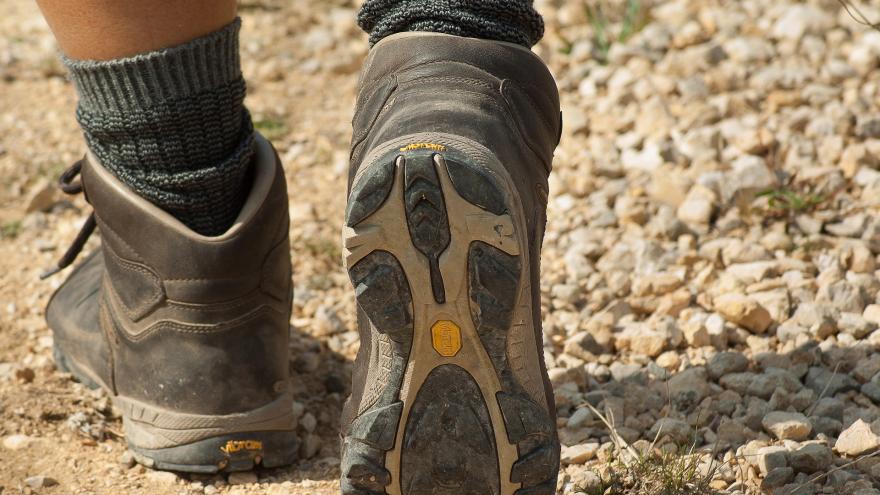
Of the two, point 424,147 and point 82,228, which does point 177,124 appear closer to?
point 82,228

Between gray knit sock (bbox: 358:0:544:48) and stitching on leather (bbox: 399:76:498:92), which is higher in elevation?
gray knit sock (bbox: 358:0:544:48)

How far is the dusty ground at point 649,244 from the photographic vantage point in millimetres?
2064

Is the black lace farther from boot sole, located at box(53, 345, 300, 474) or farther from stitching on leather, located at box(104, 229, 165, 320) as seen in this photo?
boot sole, located at box(53, 345, 300, 474)

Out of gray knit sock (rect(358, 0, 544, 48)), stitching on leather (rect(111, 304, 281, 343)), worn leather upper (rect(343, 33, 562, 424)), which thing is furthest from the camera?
stitching on leather (rect(111, 304, 281, 343))

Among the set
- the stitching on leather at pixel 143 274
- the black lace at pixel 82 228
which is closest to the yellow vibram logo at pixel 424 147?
Result: the stitching on leather at pixel 143 274

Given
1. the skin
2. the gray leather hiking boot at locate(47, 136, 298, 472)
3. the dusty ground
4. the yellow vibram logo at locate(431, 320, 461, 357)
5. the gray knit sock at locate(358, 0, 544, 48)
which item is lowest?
the dusty ground

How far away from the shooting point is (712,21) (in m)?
3.76

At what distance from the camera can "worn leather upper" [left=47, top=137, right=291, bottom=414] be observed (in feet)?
6.62

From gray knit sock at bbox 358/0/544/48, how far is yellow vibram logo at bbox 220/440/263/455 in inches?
31.3

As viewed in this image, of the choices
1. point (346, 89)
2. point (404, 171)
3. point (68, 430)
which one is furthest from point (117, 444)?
point (346, 89)

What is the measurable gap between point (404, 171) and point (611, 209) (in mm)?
1564

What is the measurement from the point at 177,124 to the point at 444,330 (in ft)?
2.42

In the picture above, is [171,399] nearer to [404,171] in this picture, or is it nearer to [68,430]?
[68,430]

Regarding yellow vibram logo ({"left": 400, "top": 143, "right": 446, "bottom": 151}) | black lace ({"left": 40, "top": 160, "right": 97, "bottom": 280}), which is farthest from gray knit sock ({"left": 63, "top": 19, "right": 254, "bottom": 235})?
yellow vibram logo ({"left": 400, "top": 143, "right": 446, "bottom": 151})
